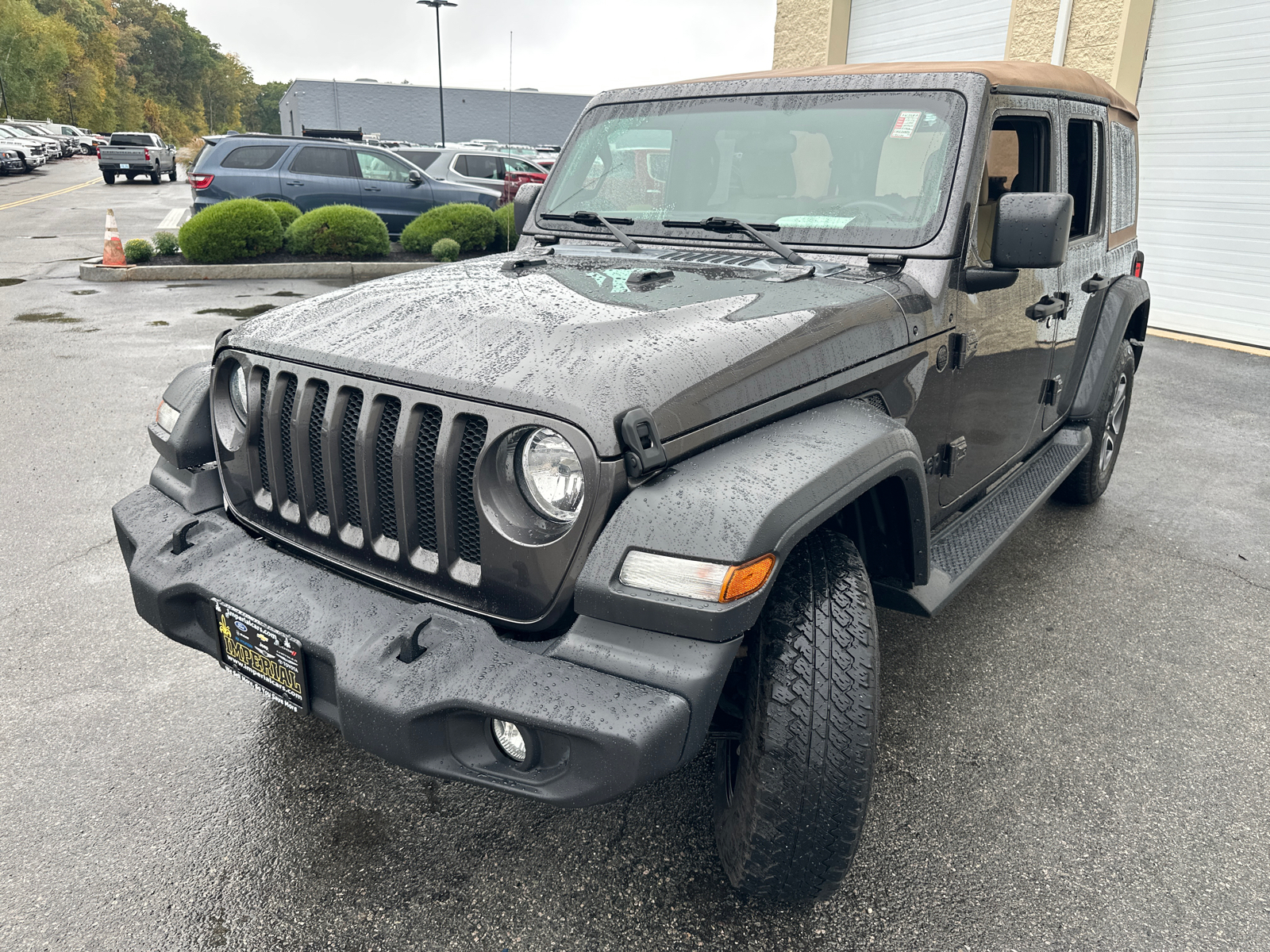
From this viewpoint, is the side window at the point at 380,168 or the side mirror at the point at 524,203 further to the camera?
the side window at the point at 380,168

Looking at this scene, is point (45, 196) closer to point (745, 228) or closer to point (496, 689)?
point (745, 228)

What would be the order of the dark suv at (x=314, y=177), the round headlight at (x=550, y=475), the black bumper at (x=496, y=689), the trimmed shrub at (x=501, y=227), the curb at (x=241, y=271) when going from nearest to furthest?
the black bumper at (x=496, y=689)
the round headlight at (x=550, y=475)
the curb at (x=241, y=271)
the trimmed shrub at (x=501, y=227)
the dark suv at (x=314, y=177)

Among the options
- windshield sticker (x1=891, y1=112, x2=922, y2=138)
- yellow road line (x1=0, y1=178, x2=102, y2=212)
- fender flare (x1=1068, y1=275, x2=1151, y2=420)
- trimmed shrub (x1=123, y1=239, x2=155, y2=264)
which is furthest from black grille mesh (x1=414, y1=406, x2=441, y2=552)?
yellow road line (x1=0, y1=178, x2=102, y2=212)

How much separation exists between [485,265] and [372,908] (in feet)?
6.13

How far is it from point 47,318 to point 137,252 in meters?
3.45

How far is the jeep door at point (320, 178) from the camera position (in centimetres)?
1334

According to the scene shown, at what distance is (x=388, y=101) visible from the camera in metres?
63.5

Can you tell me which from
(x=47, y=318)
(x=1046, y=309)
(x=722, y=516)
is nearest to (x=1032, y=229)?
(x=1046, y=309)

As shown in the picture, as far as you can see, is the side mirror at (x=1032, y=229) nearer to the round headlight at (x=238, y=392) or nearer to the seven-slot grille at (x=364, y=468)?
the seven-slot grille at (x=364, y=468)

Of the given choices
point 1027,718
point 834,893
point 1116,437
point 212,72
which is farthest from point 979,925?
point 212,72

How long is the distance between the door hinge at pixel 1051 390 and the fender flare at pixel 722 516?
2.01m

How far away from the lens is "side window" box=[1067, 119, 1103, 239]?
3.56 m

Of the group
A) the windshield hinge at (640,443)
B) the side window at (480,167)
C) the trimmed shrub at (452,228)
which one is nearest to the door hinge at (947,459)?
the windshield hinge at (640,443)

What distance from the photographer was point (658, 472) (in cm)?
184
